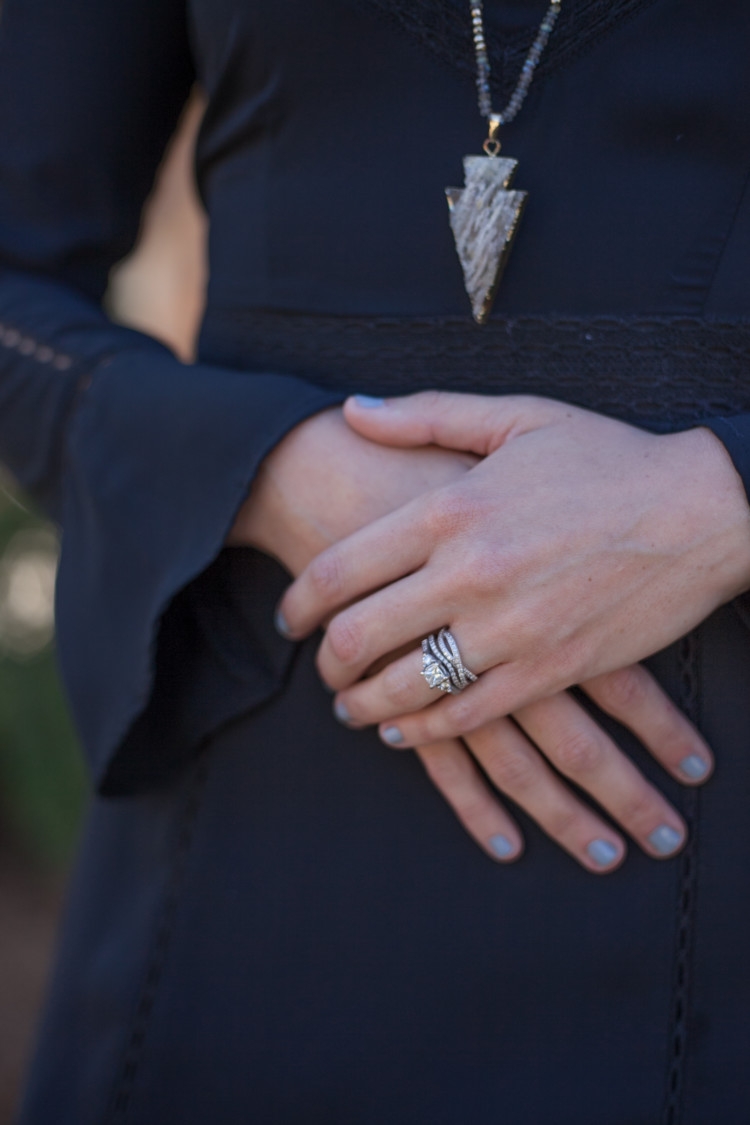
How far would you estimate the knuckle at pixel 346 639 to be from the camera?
84cm

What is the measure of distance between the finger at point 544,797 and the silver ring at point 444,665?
75 mm

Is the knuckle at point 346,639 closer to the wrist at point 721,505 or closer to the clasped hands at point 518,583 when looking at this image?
the clasped hands at point 518,583

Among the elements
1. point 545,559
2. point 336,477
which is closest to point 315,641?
point 336,477

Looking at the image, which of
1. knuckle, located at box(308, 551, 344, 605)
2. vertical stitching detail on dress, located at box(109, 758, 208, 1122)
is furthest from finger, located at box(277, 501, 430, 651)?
vertical stitching detail on dress, located at box(109, 758, 208, 1122)

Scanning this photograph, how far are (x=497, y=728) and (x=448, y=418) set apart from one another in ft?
0.91

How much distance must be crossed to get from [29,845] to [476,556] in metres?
3.35

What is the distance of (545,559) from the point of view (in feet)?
2.53

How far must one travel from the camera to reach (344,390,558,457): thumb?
2.75 feet

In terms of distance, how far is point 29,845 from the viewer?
12.0 feet

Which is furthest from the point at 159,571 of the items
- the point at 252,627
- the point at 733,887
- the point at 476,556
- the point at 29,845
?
the point at 29,845

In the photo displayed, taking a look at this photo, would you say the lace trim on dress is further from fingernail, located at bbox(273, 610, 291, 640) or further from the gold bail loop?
fingernail, located at bbox(273, 610, 291, 640)

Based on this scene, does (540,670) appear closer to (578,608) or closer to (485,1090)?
(578,608)

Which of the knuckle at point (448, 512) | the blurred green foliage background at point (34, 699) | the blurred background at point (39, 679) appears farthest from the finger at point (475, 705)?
the blurred green foliage background at point (34, 699)

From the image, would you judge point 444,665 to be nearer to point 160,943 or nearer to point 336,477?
point 336,477
